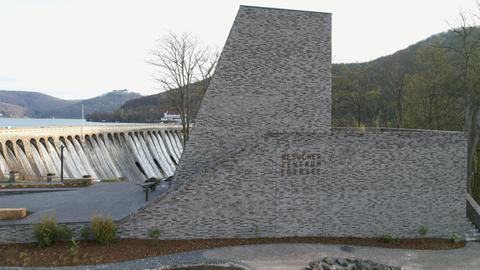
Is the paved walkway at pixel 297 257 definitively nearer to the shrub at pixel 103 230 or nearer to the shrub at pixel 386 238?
the shrub at pixel 386 238

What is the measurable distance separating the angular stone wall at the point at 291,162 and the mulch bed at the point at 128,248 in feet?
1.25

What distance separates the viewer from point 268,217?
14.6 m

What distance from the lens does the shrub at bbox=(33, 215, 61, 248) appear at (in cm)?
1254

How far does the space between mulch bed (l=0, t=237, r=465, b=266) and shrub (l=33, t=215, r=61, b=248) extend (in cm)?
22

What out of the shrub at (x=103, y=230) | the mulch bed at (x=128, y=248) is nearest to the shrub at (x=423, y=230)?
the mulch bed at (x=128, y=248)

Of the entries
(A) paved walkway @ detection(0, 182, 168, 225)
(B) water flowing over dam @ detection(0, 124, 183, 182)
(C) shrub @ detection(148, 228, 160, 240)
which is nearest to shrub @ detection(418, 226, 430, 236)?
(C) shrub @ detection(148, 228, 160, 240)

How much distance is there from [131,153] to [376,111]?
3463cm

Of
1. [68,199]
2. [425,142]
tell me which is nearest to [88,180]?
[68,199]

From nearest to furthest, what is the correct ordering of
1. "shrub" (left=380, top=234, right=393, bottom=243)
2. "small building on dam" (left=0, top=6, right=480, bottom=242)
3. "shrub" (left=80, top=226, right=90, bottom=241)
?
"shrub" (left=80, top=226, right=90, bottom=241) < "small building on dam" (left=0, top=6, right=480, bottom=242) < "shrub" (left=380, top=234, right=393, bottom=243)

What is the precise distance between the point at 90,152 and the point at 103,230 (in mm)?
33235

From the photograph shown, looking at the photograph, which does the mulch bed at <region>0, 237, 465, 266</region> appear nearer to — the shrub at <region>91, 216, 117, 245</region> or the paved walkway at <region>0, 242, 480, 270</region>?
Answer: the shrub at <region>91, 216, 117, 245</region>

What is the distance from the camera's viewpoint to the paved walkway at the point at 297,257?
38.6 ft

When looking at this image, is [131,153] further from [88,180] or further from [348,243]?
[348,243]

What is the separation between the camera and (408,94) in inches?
1169
